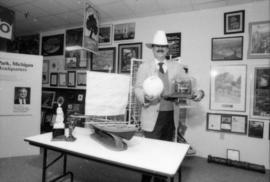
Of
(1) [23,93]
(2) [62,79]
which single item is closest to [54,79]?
(2) [62,79]

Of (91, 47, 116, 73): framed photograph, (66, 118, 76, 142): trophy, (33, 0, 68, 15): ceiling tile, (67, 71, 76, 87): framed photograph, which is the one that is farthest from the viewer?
(67, 71, 76, 87): framed photograph

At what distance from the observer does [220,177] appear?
95.3 inches

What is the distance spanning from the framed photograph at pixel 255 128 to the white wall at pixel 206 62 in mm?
55

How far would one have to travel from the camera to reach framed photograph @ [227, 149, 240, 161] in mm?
2828

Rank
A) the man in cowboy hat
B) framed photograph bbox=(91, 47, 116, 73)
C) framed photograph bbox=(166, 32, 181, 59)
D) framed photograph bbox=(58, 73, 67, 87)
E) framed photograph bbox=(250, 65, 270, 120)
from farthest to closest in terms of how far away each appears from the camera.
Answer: framed photograph bbox=(58, 73, 67, 87) → framed photograph bbox=(91, 47, 116, 73) → framed photograph bbox=(166, 32, 181, 59) → framed photograph bbox=(250, 65, 270, 120) → the man in cowboy hat

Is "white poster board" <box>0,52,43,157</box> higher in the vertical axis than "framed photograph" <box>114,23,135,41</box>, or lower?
lower

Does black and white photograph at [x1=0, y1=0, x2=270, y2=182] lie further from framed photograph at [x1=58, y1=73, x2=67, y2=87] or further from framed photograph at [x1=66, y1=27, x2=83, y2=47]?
framed photograph at [x1=58, y1=73, x2=67, y2=87]

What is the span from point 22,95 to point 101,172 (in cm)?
173

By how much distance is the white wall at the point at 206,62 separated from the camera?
2768 mm

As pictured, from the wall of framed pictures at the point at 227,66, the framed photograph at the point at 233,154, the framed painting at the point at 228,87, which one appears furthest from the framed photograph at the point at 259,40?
the framed photograph at the point at 233,154

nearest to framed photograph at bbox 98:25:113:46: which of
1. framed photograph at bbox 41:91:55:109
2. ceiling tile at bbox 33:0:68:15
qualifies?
ceiling tile at bbox 33:0:68:15

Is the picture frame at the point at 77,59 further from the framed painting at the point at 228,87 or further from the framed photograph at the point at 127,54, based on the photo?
the framed painting at the point at 228,87

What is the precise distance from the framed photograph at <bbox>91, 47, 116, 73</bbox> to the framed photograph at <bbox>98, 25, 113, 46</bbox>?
14 cm

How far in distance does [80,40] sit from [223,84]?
310 cm
